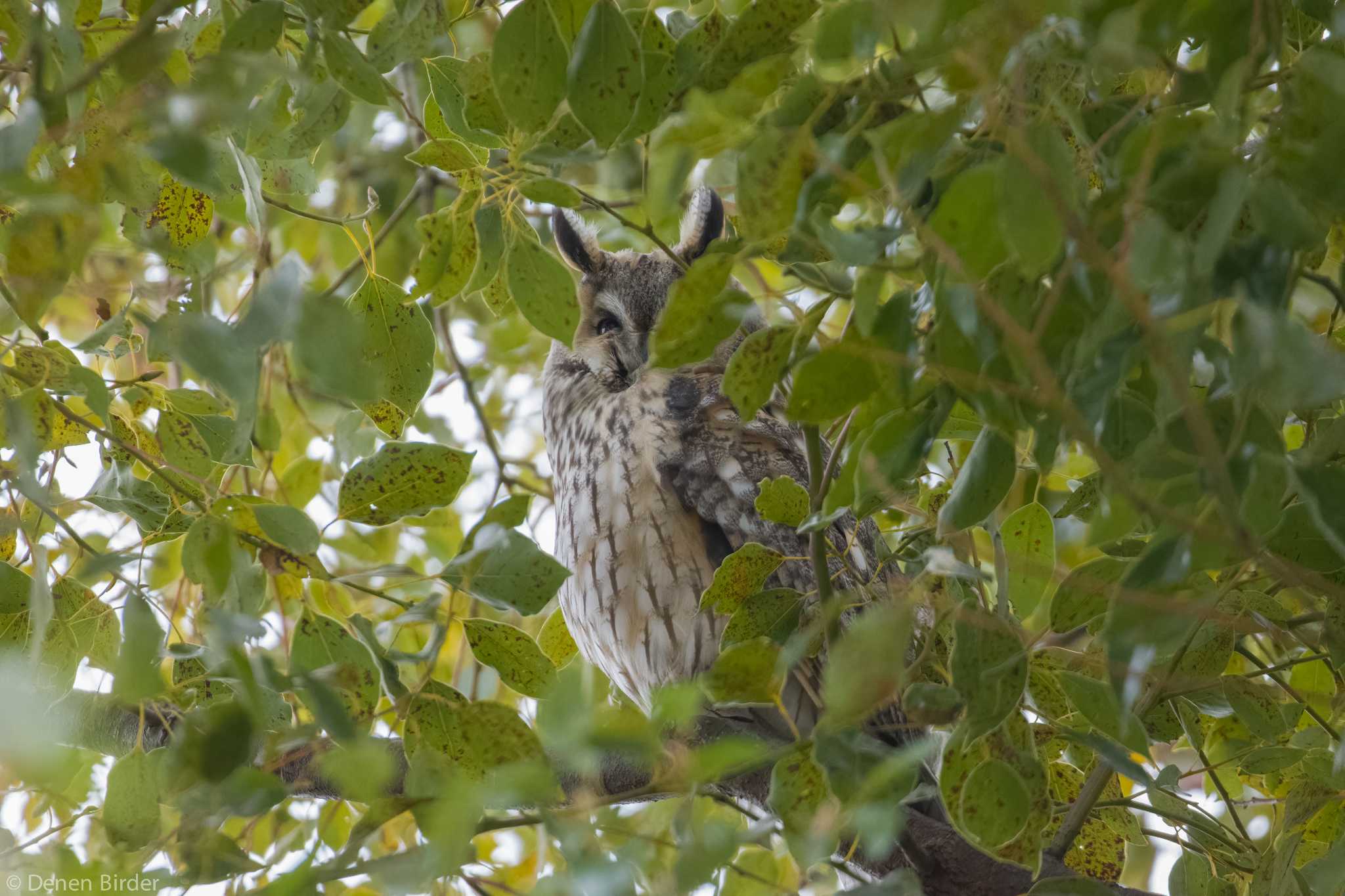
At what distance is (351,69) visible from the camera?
0.70m

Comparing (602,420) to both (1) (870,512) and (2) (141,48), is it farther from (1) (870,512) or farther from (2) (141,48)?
(2) (141,48)

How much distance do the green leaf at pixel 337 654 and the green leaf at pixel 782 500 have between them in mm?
303

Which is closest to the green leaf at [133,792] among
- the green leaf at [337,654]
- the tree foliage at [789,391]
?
the tree foliage at [789,391]

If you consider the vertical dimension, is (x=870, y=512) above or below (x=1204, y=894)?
above

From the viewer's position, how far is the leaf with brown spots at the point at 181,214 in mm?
925

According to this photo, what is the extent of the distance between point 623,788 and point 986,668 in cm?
61

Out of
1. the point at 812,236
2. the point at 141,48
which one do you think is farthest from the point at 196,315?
the point at 812,236

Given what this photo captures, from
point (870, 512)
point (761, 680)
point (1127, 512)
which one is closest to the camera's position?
point (1127, 512)

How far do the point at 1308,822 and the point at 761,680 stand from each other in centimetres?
56

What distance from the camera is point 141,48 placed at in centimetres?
56

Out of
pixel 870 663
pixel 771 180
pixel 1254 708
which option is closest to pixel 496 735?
pixel 870 663

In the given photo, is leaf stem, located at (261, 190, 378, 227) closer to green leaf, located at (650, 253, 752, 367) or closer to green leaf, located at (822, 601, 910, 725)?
green leaf, located at (650, 253, 752, 367)

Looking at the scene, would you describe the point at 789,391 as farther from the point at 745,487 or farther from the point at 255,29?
the point at 745,487

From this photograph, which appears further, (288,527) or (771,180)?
(288,527)
